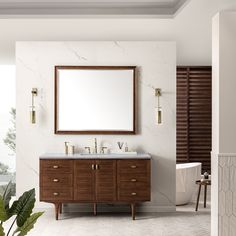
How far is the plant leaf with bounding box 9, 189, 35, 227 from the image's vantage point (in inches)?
130

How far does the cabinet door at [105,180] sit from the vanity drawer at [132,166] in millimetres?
88

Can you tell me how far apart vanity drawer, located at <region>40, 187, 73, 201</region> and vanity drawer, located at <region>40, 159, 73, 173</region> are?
8.9 inches

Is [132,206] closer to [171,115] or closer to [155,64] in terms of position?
[171,115]

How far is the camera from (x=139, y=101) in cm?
773

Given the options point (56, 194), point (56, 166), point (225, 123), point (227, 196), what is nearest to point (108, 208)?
point (56, 194)

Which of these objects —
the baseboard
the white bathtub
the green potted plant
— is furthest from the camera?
the white bathtub

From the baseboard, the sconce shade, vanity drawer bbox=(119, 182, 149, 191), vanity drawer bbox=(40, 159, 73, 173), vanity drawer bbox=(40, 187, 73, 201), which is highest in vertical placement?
the sconce shade

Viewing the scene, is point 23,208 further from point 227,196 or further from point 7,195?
point 227,196

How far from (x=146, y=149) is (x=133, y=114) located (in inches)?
20.0

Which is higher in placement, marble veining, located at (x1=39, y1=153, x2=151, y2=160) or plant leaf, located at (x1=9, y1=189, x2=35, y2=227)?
marble veining, located at (x1=39, y1=153, x2=151, y2=160)

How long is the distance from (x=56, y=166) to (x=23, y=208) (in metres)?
3.84

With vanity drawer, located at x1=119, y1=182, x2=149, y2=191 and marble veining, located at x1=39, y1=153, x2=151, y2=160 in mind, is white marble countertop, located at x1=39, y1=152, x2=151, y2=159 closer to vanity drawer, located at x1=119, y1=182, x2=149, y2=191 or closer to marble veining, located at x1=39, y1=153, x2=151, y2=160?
marble veining, located at x1=39, y1=153, x2=151, y2=160

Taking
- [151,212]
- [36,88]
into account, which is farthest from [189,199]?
[36,88]

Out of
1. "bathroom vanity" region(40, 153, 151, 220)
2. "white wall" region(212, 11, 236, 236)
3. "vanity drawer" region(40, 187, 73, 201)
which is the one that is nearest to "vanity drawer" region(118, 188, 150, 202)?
"bathroom vanity" region(40, 153, 151, 220)
